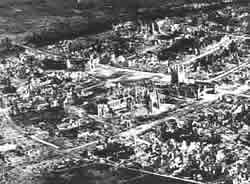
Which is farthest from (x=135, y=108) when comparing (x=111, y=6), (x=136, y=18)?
(x=111, y=6)

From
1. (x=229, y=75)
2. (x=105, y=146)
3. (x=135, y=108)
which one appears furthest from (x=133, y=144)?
(x=229, y=75)

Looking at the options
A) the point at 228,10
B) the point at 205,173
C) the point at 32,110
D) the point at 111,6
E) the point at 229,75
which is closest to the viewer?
the point at 205,173

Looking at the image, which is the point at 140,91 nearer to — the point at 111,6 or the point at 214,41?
the point at 214,41

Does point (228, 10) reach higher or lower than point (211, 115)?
higher

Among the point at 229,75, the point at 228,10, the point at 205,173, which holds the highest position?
the point at 228,10

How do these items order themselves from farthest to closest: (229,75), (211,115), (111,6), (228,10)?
(111,6) → (228,10) → (229,75) → (211,115)

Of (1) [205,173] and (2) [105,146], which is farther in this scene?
(2) [105,146]

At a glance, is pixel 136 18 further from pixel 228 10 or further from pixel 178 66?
pixel 178 66
